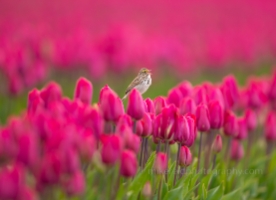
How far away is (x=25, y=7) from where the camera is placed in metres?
12.7

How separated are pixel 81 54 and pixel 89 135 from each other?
16.7ft

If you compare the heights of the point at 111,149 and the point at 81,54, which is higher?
the point at 81,54

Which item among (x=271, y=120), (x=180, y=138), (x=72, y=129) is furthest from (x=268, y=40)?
(x=72, y=129)

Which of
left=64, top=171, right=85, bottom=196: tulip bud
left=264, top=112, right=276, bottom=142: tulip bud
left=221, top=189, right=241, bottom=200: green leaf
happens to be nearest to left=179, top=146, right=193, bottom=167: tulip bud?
left=221, top=189, right=241, bottom=200: green leaf

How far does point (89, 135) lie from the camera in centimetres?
181

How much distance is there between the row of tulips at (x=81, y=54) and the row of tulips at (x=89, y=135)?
7.94 feet

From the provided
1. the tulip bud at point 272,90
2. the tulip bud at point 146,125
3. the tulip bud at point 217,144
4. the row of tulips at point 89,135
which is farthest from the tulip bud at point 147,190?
the tulip bud at point 272,90

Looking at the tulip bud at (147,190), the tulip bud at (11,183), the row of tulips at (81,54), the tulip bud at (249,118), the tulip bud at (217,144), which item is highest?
the row of tulips at (81,54)

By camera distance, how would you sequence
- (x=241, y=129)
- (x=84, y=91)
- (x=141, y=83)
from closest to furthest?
(x=84, y=91), (x=141, y=83), (x=241, y=129)

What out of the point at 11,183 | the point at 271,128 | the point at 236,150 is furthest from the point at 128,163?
the point at 271,128

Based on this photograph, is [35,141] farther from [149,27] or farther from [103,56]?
[149,27]

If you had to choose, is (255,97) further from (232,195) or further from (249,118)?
(232,195)

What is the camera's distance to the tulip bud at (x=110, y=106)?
87.4 inches

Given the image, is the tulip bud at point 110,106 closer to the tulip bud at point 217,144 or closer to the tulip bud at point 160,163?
the tulip bud at point 160,163
